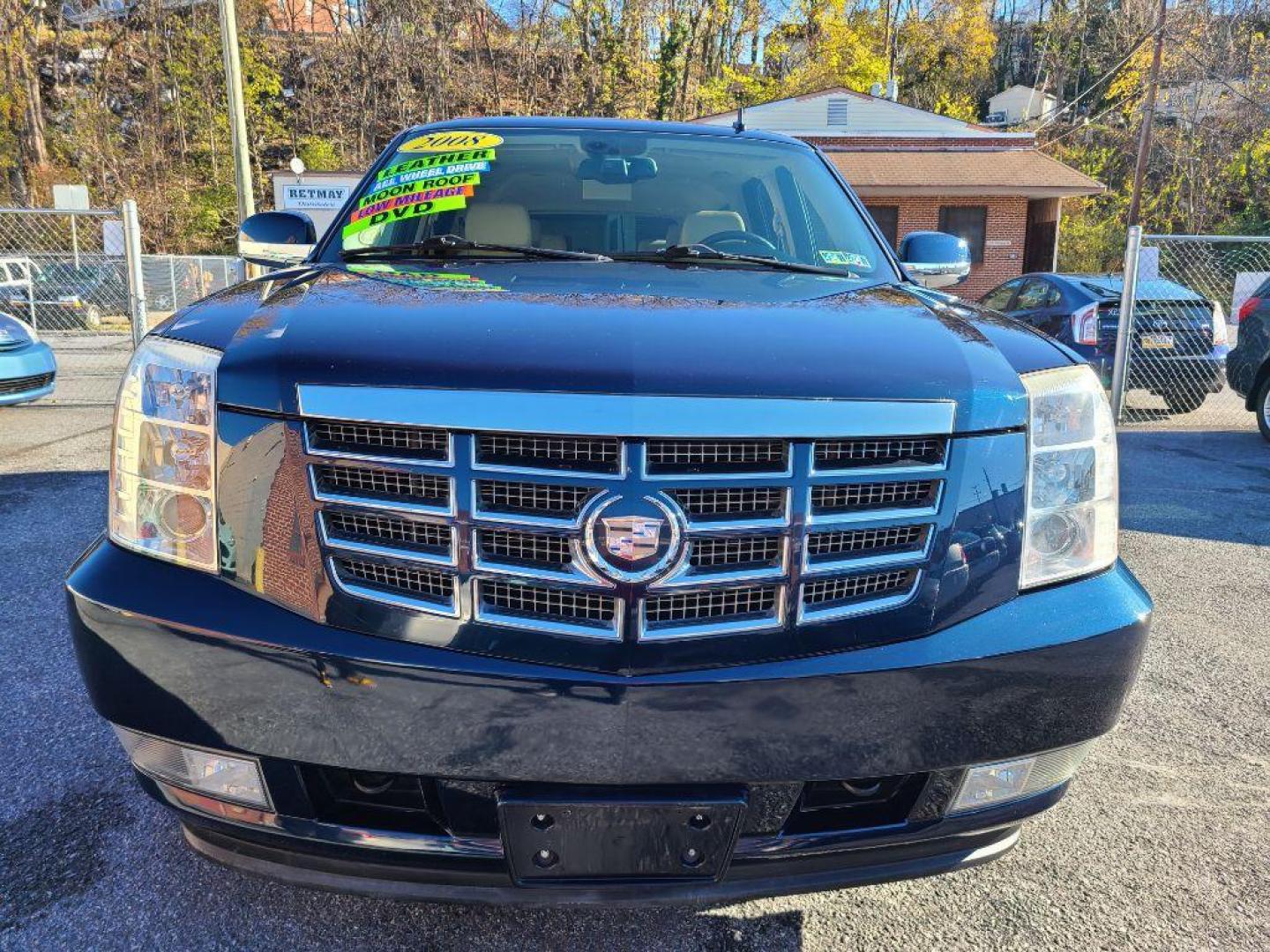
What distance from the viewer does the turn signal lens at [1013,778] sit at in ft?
5.59

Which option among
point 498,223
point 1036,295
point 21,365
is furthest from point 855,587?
point 1036,295

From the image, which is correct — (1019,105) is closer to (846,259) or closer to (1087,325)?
(1087,325)

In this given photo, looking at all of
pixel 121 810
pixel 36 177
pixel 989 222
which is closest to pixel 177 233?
pixel 36 177

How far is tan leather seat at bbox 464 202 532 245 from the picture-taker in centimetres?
285

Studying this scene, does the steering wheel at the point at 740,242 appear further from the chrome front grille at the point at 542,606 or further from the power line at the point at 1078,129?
the power line at the point at 1078,129

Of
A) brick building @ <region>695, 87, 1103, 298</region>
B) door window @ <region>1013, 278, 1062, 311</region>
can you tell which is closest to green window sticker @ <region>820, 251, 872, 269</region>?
door window @ <region>1013, 278, 1062, 311</region>

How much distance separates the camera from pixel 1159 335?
935 cm

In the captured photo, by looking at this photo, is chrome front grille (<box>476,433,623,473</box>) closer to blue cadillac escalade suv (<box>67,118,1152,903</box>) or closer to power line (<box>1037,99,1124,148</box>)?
blue cadillac escalade suv (<box>67,118,1152,903</box>)

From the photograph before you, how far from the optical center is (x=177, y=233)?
93.5 feet

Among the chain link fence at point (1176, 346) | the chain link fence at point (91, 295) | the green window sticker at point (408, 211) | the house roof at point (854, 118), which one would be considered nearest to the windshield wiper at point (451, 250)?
the green window sticker at point (408, 211)

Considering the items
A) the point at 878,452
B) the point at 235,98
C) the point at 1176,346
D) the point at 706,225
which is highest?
the point at 235,98

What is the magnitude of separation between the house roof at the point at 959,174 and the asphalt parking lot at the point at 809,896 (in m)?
22.2

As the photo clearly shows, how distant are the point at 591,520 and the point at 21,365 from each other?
7.49 m

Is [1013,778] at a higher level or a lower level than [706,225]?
lower
